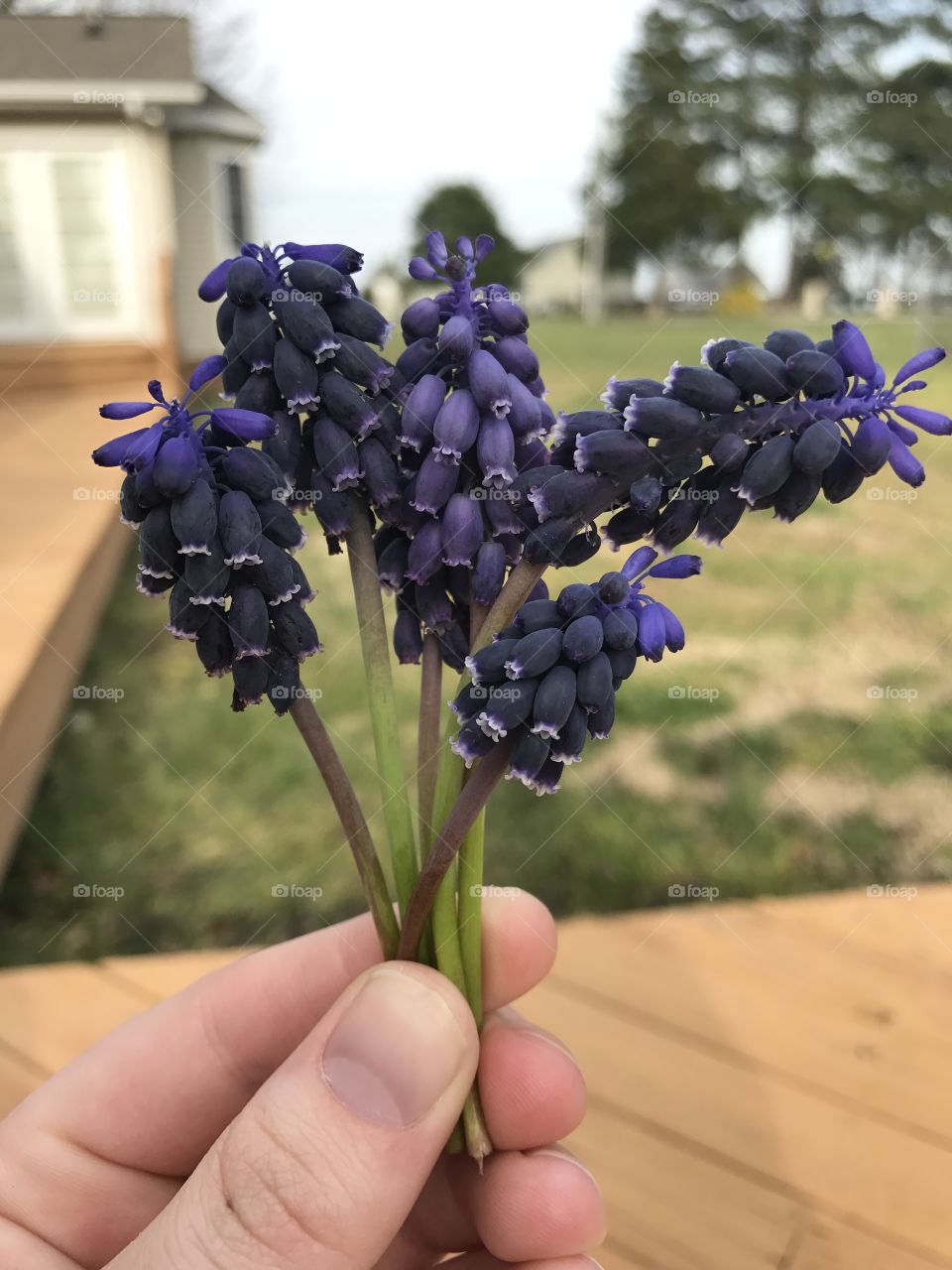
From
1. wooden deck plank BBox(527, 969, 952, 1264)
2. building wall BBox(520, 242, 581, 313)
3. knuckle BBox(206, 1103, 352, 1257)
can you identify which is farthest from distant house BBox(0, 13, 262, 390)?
building wall BBox(520, 242, 581, 313)

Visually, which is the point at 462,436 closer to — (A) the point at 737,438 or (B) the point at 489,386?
(B) the point at 489,386

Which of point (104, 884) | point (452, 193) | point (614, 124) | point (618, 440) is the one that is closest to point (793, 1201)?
point (618, 440)

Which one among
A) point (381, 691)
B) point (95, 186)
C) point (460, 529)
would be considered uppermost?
point (460, 529)

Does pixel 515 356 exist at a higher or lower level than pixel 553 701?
higher

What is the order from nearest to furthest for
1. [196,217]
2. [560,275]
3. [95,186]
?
[95,186] → [196,217] → [560,275]

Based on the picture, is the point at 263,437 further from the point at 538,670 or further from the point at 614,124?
the point at 614,124

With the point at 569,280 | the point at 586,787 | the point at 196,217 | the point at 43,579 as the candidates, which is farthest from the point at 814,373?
the point at 569,280
